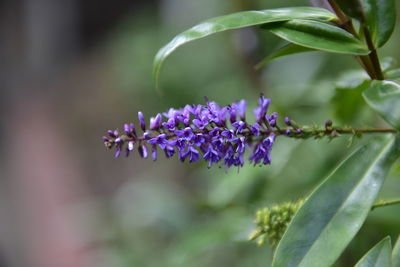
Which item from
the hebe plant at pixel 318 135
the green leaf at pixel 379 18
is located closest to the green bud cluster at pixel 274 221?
the hebe plant at pixel 318 135

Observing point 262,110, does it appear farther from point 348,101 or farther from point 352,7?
point 348,101

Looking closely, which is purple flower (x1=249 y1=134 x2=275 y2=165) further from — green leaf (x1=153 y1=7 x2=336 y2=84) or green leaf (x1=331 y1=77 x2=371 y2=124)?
green leaf (x1=331 y1=77 x2=371 y2=124)

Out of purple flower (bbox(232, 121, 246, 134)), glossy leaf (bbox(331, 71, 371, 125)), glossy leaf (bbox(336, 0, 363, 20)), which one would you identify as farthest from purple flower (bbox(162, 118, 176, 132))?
glossy leaf (bbox(331, 71, 371, 125))

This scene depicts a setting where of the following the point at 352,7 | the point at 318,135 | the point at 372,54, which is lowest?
the point at 318,135

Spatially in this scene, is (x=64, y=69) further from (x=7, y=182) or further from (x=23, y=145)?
(x=7, y=182)

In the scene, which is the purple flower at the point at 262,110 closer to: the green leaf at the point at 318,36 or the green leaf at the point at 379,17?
the green leaf at the point at 318,36

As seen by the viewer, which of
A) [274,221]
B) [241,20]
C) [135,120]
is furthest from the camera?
[135,120]

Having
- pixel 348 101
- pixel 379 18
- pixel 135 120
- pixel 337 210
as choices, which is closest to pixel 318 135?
pixel 337 210
